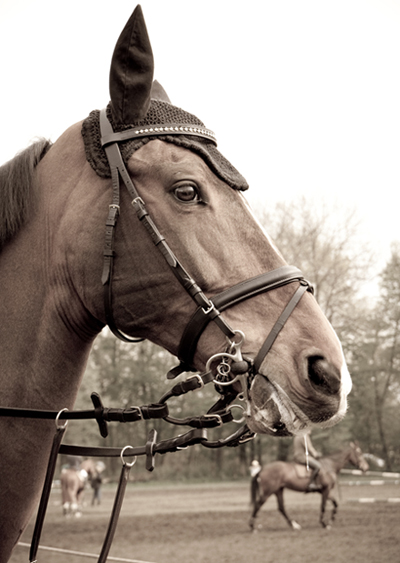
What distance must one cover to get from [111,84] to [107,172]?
1.23ft

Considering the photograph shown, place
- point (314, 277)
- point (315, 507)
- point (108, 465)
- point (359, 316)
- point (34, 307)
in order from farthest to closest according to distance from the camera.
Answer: point (108, 465)
point (359, 316)
point (314, 277)
point (315, 507)
point (34, 307)

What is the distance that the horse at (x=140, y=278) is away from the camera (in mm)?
2225

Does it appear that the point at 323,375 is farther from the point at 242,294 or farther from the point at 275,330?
the point at 242,294

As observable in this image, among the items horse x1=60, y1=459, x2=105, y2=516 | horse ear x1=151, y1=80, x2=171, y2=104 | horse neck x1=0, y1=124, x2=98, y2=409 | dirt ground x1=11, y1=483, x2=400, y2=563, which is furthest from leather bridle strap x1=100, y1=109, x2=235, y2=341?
horse x1=60, y1=459, x2=105, y2=516

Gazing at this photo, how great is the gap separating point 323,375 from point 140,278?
858 millimetres

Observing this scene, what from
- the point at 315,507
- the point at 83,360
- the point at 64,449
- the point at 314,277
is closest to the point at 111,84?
the point at 83,360

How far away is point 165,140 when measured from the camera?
2.58 metres

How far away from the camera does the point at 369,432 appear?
40.2 meters

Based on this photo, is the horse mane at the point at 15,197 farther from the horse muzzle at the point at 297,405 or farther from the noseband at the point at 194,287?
the horse muzzle at the point at 297,405

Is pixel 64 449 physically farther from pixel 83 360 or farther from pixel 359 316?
pixel 359 316

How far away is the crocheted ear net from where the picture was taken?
2527mm

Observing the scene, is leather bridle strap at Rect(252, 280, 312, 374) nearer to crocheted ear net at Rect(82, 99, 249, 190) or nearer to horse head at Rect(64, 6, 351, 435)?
horse head at Rect(64, 6, 351, 435)

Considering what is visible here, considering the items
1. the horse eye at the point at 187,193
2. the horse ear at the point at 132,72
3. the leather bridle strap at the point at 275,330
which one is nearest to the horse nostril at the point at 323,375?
the leather bridle strap at the point at 275,330

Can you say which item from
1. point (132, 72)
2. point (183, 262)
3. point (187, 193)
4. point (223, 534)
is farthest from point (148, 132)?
point (223, 534)
